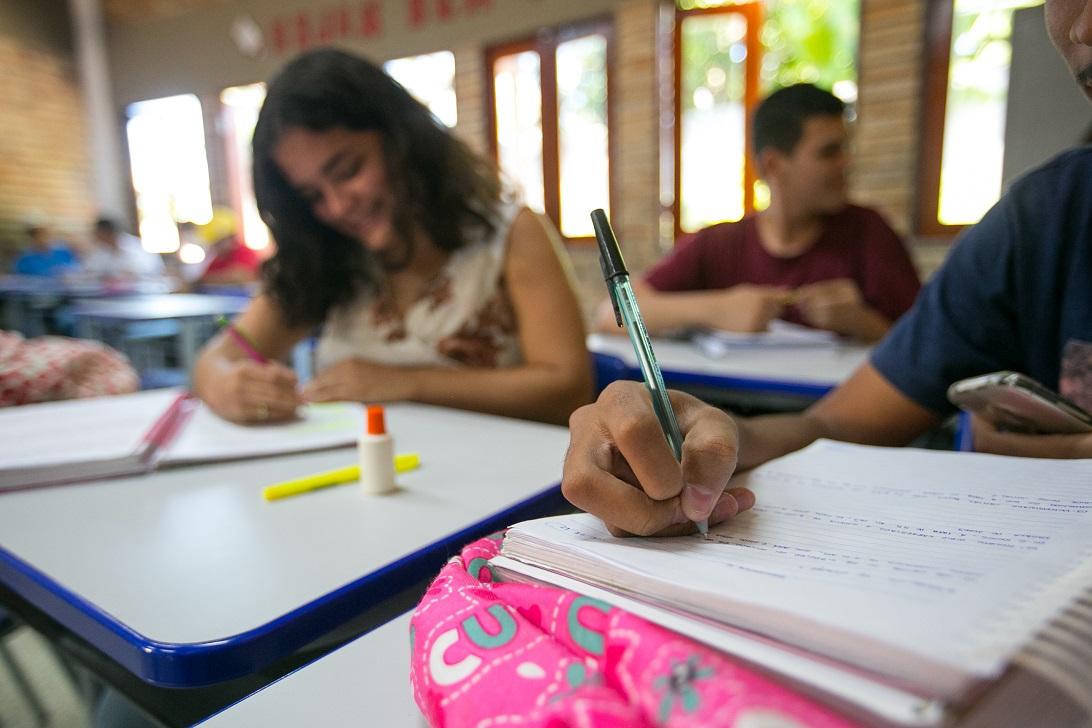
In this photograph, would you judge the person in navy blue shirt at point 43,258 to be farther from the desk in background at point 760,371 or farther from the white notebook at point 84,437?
the desk in background at point 760,371

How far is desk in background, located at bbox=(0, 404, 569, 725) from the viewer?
1.86 ft

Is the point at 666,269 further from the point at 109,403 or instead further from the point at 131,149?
the point at 131,149

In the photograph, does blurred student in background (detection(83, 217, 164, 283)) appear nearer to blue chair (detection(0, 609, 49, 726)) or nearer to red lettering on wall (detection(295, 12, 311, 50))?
red lettering on wall (detection(295, 12, 311, 50))

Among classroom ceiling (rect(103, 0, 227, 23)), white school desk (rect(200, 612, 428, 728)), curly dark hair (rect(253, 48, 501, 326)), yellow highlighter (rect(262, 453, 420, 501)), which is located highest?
classroom ceiling (rect(103, 0, 227, 23))

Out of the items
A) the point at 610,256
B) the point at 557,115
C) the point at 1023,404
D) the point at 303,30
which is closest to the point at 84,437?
the point at 610,256

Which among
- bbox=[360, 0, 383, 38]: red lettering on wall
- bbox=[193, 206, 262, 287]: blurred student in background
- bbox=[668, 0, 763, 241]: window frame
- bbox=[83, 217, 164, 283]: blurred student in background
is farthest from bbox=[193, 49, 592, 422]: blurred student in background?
bbox=[83, 217, 164, 283]: blurred student in background

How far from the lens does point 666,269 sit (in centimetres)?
252

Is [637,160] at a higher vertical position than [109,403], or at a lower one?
higher

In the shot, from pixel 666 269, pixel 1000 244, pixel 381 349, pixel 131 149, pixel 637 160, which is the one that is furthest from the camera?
pixel 131 149

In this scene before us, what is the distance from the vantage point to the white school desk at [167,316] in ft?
11.2

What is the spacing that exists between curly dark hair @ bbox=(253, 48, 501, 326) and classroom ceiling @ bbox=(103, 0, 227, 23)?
22.1 feet

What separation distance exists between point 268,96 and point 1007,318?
4.39 ft

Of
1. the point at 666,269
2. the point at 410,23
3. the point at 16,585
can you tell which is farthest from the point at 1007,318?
the point at 410,23

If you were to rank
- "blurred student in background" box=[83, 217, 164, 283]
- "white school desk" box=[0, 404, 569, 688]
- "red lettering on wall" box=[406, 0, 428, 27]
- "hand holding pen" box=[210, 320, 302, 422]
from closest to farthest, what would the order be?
"white school desk" box=[0, 404, 569, 688] < "hand holding pen" box=[210, 320, 302, 422] < "red lettering on wall" box=[406, 0, 428, 27] < "blurred student in background" box=[83, 217, 164, 283]
